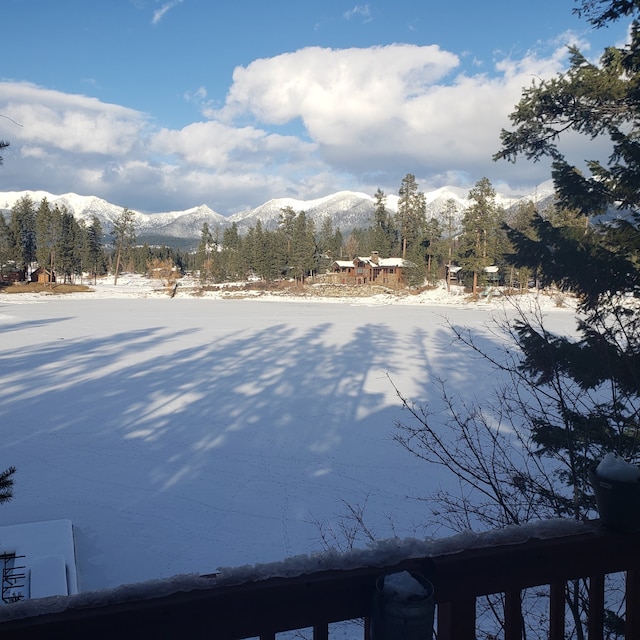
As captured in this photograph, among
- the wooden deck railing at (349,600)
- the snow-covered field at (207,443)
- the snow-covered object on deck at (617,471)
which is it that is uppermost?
the snow-covered object on deck at (617,471)

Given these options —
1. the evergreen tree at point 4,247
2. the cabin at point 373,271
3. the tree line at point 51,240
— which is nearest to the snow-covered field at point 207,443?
the cabin at point 373,271

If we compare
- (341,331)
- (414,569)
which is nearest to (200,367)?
(341,331)

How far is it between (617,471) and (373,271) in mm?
56413

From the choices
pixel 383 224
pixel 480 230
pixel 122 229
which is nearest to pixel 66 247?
pixel 122 229

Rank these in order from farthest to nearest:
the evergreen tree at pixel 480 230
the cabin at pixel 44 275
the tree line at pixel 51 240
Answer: the tree line at pixel 51 240 < the cabin at pixel 44 275 < the evergreen tree at pixel 480 230

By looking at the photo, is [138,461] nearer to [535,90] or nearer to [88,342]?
[535,90]

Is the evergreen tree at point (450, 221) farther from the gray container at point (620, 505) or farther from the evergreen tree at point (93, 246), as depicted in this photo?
the gray container at point (620, 505)

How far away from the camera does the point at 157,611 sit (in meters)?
1.04

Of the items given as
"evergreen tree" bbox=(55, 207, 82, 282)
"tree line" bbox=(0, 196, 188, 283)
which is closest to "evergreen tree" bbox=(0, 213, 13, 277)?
"tree line" bbox=(0, 196, 188, 283)

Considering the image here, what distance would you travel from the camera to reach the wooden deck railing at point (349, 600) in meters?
1.02

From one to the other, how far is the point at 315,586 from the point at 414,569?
9.7 inches

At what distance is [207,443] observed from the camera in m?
8.81

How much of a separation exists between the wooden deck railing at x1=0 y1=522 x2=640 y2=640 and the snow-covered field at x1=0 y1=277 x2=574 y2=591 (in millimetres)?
4521

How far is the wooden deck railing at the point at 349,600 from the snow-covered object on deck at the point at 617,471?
0.47 ft
